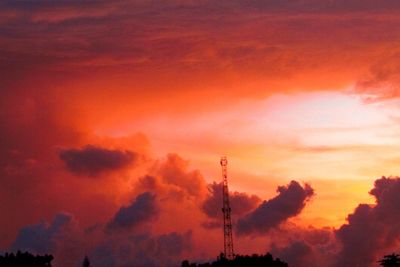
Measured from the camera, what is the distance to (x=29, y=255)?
191750mm

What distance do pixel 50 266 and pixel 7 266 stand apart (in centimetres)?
916

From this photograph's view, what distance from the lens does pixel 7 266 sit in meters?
186

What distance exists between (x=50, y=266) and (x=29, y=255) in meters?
5.67

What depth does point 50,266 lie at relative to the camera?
623ft

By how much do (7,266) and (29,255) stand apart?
6.74 metres
